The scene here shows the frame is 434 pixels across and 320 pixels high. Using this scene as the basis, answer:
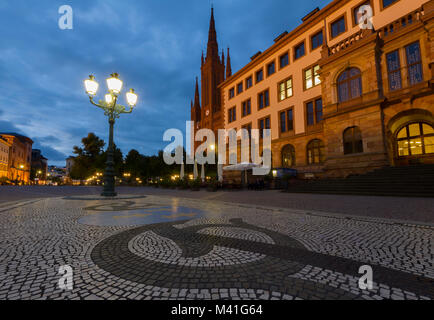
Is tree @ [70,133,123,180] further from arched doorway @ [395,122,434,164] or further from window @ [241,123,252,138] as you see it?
arched doorway @ [395,122,434,164]

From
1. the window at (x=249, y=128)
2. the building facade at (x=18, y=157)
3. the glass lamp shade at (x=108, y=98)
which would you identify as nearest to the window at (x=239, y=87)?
the window at (x=249, y=128)

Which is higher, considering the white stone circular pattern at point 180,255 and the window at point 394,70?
the window at point 394,70

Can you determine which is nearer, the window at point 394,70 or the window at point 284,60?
the window at point 394,70

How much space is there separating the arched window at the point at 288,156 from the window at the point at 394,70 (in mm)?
10936

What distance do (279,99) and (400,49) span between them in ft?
43.1

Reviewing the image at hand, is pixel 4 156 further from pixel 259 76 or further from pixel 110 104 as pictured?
pixel 259 76

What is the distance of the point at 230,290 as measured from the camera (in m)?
1.88

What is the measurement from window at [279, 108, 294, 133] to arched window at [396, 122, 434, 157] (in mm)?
10951

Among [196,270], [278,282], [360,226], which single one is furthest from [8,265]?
[360,226]

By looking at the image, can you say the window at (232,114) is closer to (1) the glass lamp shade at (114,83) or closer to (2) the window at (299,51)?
(2) the window at (299,51)

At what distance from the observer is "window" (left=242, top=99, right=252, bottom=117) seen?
104ft

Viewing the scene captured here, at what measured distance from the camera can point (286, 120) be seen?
2547cm

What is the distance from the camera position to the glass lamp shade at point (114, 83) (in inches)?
427
